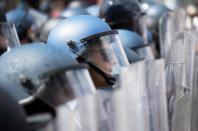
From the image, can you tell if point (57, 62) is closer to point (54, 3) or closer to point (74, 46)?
point (74, 46)

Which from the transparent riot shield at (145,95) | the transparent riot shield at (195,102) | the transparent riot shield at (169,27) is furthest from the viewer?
the transparent riot shield at (169,27)

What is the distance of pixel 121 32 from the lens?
3.46 m

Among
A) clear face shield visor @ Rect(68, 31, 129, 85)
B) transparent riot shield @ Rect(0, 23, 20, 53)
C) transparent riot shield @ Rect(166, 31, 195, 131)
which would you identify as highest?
clear face shield visor @ Rect(68, 31, 129, 85)

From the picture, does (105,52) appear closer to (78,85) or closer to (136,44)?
(78,85)

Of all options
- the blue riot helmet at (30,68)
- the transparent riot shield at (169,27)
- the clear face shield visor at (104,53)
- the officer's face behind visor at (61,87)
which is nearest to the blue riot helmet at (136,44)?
the transparent riot shield at (169,27)

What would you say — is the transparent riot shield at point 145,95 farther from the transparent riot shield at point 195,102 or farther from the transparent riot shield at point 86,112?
the transparent riot shield at point 195,102

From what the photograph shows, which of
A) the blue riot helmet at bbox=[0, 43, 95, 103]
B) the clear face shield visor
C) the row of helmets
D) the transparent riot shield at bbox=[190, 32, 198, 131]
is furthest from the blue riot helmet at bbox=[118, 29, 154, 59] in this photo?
the blue riot helmet at bbox=[0, 43, 95, 103]

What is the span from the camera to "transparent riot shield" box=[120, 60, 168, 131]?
5.89ft

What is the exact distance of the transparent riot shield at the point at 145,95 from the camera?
1.80 metres

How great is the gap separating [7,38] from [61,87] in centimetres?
140

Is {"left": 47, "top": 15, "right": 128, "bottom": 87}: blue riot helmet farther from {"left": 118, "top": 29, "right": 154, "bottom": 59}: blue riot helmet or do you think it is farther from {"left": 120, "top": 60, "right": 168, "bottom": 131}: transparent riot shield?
{"left": 118, "top": 29, "right": 154, "bottom": 59}: blue riot helmet

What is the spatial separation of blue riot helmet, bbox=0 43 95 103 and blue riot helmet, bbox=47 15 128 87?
42 cm

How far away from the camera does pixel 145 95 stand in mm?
1953

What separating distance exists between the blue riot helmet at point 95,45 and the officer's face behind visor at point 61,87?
1.84 ft
